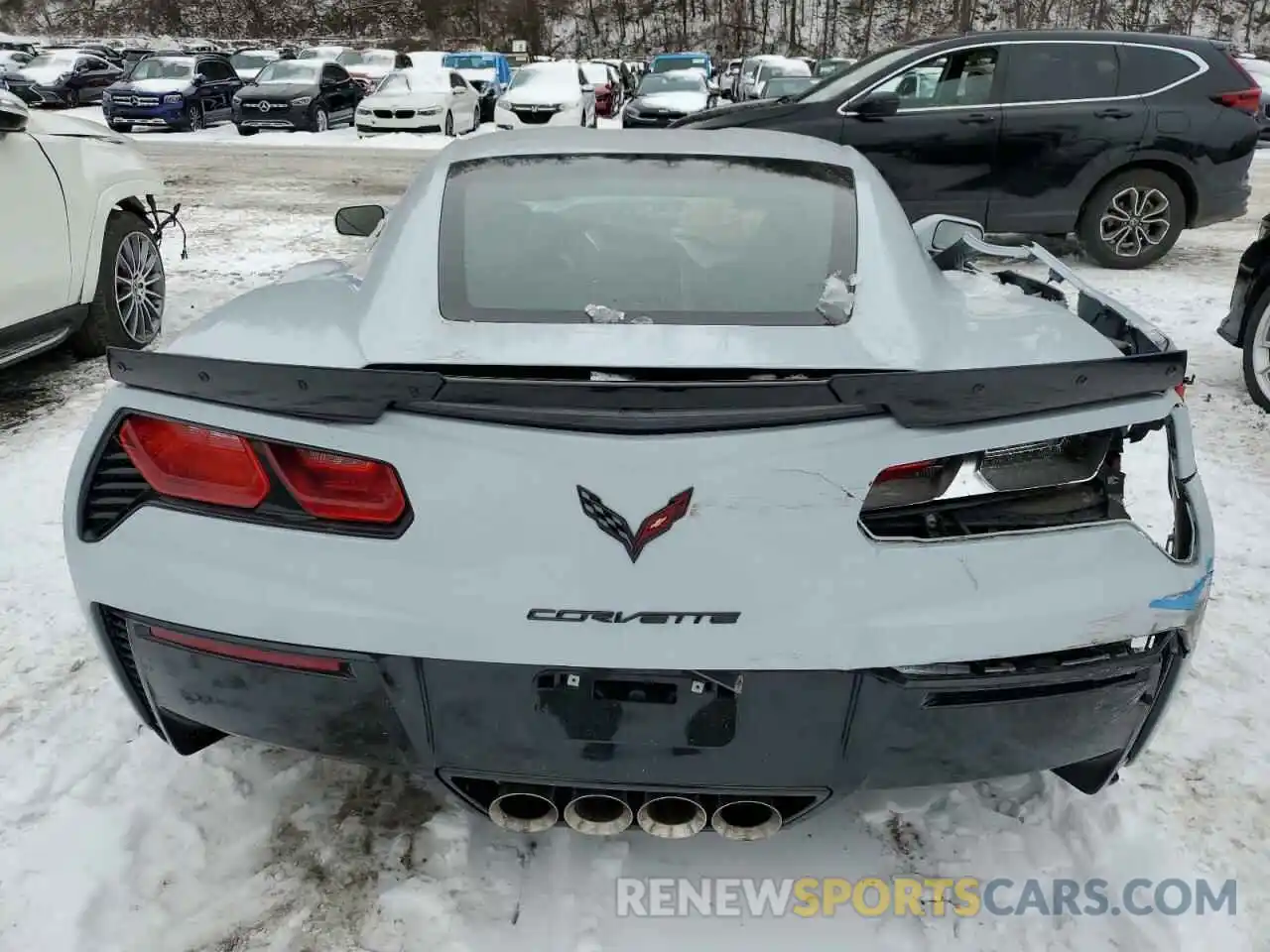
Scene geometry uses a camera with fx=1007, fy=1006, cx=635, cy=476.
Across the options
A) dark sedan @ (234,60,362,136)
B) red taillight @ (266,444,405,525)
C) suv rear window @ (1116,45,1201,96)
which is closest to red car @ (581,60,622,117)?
dark sedan @ (234,60,362,136)

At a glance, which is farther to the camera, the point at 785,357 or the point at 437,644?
the point at 785,357

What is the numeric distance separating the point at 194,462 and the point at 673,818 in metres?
1.04

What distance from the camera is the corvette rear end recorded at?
1.53 meters

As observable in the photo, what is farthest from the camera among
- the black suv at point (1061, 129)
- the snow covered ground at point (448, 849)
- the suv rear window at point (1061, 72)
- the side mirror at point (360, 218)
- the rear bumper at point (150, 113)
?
the rear bumper at point (150, 113)

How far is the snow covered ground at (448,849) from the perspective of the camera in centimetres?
189

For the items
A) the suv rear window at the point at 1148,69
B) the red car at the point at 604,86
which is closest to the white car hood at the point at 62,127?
the suv rear window at the point at 1148,69

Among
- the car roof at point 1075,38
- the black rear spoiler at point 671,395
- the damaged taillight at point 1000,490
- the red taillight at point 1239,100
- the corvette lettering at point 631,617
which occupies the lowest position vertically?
the red taillight at point 1239,100

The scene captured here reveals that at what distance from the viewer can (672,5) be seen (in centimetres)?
4906

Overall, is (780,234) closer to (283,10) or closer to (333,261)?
(333,261)

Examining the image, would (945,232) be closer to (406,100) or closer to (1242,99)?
(1242,99)

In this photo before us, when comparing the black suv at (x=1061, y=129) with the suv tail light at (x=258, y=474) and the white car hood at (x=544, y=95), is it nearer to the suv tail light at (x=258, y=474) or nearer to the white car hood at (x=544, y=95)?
the suv tail light at (x=258, y=474)

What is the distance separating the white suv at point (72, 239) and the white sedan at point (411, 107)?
1324 cm

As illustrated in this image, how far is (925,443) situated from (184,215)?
32.8 feet

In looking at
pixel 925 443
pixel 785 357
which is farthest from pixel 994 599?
pixel 785 357
